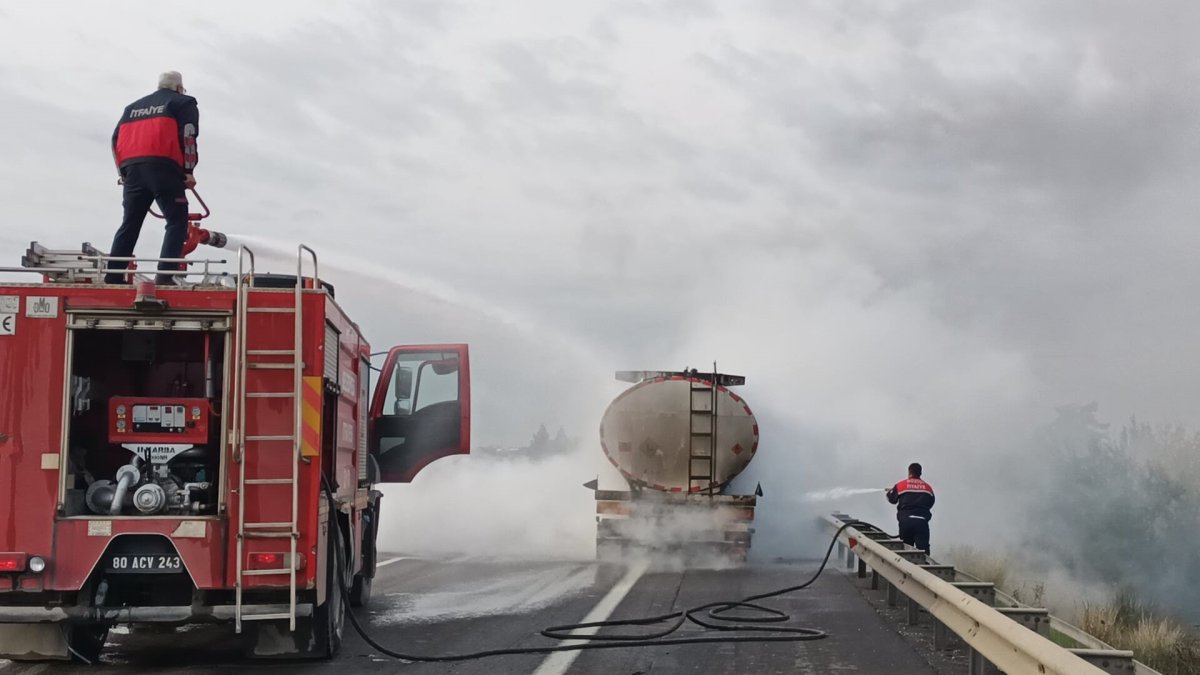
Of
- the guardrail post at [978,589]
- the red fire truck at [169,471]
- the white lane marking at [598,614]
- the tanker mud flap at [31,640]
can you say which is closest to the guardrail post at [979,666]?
the guardrail post at [978,589]

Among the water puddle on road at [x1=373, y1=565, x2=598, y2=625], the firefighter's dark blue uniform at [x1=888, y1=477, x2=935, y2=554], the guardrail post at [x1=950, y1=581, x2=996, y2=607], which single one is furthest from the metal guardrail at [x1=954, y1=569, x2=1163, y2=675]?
the firefighter's dark blue uniform at [x1=888, y1=477, x2=935, y2=554]

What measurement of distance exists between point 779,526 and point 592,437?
3.79 meters

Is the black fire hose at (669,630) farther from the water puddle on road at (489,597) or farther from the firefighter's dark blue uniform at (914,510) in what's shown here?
the firefighter's dark blue uniform at (914,510)

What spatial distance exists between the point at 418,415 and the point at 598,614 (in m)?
2.96

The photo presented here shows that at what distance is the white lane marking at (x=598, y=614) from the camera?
856 cm

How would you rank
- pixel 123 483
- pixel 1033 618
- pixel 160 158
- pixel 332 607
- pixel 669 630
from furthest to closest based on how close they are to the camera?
pixel 669 630, pixel 160 158, pixel 332 607, pixel 123 483, pixel 1033 618

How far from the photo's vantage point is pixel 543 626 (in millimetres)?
10734

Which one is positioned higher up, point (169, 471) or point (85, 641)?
point (169, 471)

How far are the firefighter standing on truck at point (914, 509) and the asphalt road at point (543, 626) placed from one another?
39.7 inches

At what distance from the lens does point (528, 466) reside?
24.6m

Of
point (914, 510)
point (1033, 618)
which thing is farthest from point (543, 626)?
point (914, 510)

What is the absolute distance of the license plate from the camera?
802cm

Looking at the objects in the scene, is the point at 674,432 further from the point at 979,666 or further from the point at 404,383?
the point at 979,666

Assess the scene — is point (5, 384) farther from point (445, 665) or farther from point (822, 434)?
point (822, 434)
